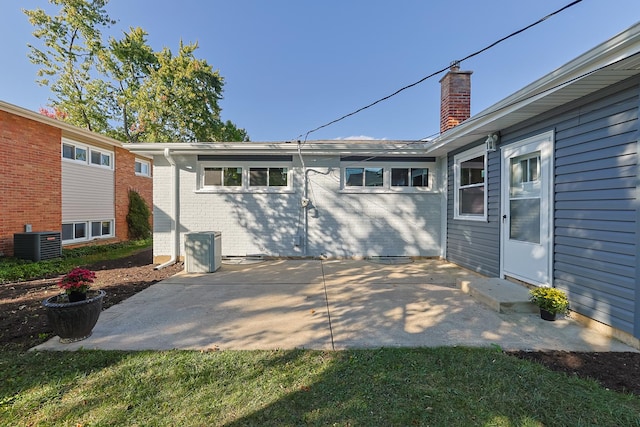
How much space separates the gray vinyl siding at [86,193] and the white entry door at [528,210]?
1274cm

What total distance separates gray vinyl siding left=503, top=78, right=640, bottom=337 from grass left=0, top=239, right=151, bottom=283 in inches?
391

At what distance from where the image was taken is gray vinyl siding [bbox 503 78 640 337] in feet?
9.47

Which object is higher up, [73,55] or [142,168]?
[73,55]

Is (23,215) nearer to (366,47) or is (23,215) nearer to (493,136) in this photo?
(366,47)

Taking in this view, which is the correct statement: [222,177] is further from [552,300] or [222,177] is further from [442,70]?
[552,300]

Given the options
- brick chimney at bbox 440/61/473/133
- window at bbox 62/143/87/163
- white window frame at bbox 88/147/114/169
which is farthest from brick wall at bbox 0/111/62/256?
brick chimney at bbox 440/61/473/133

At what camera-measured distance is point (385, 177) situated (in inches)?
300

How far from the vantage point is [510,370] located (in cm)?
238

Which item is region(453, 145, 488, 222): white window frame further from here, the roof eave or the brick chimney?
the brick chimney

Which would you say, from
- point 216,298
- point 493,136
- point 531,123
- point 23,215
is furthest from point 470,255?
point 23,215

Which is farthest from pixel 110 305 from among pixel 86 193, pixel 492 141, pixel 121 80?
pixel 121 80

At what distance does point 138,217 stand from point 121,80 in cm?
1167

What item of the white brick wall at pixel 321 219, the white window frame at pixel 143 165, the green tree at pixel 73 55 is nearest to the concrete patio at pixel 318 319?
the white brick wall at pixel 321 219

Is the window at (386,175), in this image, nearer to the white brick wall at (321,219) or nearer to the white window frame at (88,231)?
the white brick wall at (321,219)
